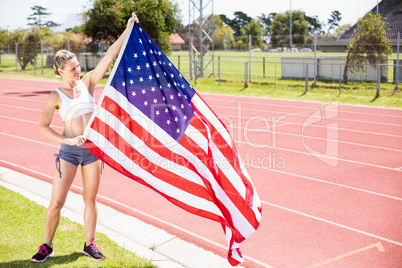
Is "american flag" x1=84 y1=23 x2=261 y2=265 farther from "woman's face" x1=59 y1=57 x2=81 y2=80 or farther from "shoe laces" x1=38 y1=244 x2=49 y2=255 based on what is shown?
"shoe laces" x1=38 y1=244 x2=49 y2=255

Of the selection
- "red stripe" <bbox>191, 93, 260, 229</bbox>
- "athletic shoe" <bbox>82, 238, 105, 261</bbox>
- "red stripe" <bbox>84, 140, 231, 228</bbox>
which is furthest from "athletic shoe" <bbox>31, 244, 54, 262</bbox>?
"red stripe" <bbox>191, 93, 260, 229</bbox>

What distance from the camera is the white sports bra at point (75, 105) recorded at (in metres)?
4.08

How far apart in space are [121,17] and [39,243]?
27669mm

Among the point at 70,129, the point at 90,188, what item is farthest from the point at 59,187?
the point at 70,129

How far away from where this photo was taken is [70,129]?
4145 mm

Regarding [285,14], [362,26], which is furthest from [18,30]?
[285,14]

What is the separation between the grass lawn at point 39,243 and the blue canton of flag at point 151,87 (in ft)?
4.73

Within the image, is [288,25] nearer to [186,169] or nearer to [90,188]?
[186,169]

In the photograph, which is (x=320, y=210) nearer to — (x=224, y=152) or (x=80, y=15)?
(x=224, y=152)

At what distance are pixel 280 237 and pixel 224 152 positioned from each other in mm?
1661

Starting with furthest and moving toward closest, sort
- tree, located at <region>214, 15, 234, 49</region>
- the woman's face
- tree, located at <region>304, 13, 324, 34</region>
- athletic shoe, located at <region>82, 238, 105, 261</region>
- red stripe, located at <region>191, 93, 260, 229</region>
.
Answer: tree, located at <region>304, 13, 324, 34</region> → tree, located at <region>214, 15, 234, 49</region> → athletic shoe, located at <region>82, 238, 105, 261</region> → red stripe, located at <region>191, 93, 260, 229</region> → the woman's face

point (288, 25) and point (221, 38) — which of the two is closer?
point (221, 38)

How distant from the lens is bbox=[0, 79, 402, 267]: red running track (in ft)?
16.7

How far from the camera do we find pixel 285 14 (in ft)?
270
